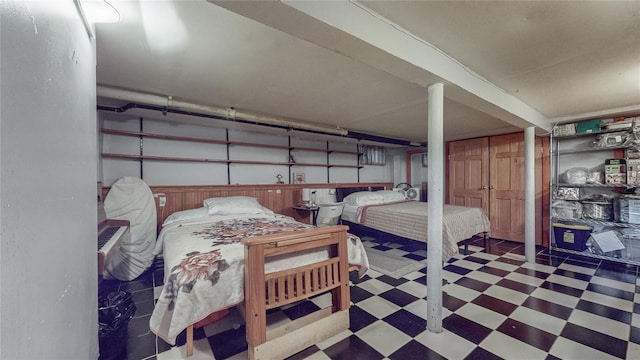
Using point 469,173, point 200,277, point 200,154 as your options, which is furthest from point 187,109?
point 469,173

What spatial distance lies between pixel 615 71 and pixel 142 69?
13.9 ft

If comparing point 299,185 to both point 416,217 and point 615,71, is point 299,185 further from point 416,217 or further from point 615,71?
point 615,71

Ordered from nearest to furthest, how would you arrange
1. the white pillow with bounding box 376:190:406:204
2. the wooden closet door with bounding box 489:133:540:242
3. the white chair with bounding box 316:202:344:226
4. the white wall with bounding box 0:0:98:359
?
the white wall with bounding box 0:0:98:359 → the white chair with bounding box 316:202:344:226 → the wooden closet door with bounding box 489:133:540:242 → the white pillow with bounding box 376:190:406:204

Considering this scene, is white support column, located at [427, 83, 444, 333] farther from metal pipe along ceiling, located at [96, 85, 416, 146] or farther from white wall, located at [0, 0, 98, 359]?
metal pipe along ceiling, located at [96, 85, 416, 146]

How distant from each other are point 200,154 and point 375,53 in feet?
10.6

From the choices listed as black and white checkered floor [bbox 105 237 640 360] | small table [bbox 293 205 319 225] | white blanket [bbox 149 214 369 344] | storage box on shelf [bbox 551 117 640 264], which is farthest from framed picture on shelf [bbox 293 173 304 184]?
storage box on shelf [bbox 551 117 640 264]

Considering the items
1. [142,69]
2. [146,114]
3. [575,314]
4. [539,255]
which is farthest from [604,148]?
[146,114]

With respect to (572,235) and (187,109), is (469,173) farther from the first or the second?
(187,109)

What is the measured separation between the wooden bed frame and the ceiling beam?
1258 mm

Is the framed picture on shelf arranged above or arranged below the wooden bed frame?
above

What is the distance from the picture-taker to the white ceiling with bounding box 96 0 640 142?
1321mm

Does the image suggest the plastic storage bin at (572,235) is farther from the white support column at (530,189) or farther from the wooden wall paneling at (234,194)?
the wooden wall paneling at (234,194)

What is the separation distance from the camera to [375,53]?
147 cm

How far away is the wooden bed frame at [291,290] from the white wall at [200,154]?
2.61m
